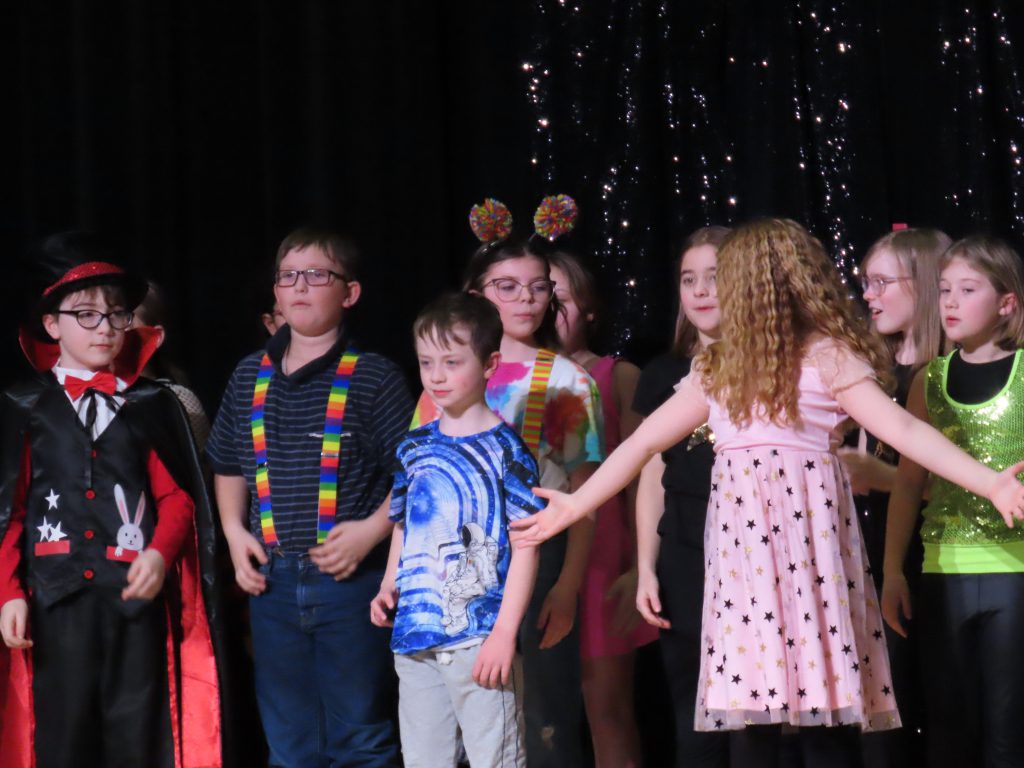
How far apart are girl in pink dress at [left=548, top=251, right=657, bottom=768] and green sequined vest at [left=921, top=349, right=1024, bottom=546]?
32.8 inches

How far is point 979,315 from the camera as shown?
10.6ft

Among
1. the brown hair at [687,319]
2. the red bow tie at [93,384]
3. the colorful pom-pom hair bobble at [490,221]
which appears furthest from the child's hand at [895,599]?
the red bow tie at [93,384]

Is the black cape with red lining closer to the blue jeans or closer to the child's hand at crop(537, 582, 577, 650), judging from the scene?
the blue jeans

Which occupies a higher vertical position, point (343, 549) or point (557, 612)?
point (343, 549)

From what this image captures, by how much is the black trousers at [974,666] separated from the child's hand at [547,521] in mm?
991

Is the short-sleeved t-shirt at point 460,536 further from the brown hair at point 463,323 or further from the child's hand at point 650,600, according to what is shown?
the child's hand at point 650,600

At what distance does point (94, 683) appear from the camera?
333 centimetres

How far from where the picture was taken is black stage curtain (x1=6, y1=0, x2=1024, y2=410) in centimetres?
410

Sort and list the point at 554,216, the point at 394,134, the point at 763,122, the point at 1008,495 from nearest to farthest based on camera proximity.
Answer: the point at 1008,495, the point at 554,216, the point at 763,122, the point at 394,134

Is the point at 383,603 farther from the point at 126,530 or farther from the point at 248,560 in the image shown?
the point at 126,530

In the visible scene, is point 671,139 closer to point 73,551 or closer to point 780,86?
point 780,86

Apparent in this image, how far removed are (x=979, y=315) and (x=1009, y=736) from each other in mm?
998

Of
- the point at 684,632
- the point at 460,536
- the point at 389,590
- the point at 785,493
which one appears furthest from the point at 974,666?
the point at 389,590

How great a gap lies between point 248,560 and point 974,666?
5.91 feet
